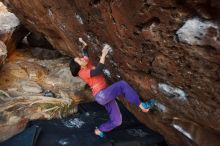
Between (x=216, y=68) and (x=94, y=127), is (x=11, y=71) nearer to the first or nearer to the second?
(x=94, y=127)

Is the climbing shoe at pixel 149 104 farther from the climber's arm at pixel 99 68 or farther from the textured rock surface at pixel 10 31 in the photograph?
the textured rock surface at pixel 10 31

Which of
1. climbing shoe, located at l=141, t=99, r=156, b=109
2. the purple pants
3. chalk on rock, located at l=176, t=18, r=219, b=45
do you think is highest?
chalk on rock, located at l=176, t=18, r=219, b=45

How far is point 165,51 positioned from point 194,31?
22.9 inches

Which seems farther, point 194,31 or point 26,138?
point 26,138

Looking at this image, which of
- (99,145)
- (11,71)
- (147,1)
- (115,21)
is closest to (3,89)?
(11,71)

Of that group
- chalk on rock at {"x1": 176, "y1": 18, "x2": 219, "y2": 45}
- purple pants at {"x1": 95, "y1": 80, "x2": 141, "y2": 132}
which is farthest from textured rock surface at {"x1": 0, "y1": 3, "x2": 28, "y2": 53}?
chalk on rock at {"x1": 176, "y1": 18, "x2": 219, "y2": 45}

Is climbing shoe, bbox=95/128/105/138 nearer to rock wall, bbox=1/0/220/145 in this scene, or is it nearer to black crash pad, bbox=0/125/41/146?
rock wall, bbox=1/0/220/145

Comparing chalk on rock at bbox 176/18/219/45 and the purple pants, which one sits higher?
chalk on rock at bbox 176/18/219/45

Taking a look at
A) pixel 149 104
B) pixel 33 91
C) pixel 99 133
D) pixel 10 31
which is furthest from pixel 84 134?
pixel 10 31

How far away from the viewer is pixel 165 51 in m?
4.29

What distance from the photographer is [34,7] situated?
690 centimetres

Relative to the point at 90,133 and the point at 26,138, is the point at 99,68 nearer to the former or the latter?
the point at 90,133

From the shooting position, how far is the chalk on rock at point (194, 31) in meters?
3.63

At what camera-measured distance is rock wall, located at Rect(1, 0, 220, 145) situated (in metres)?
3.79
